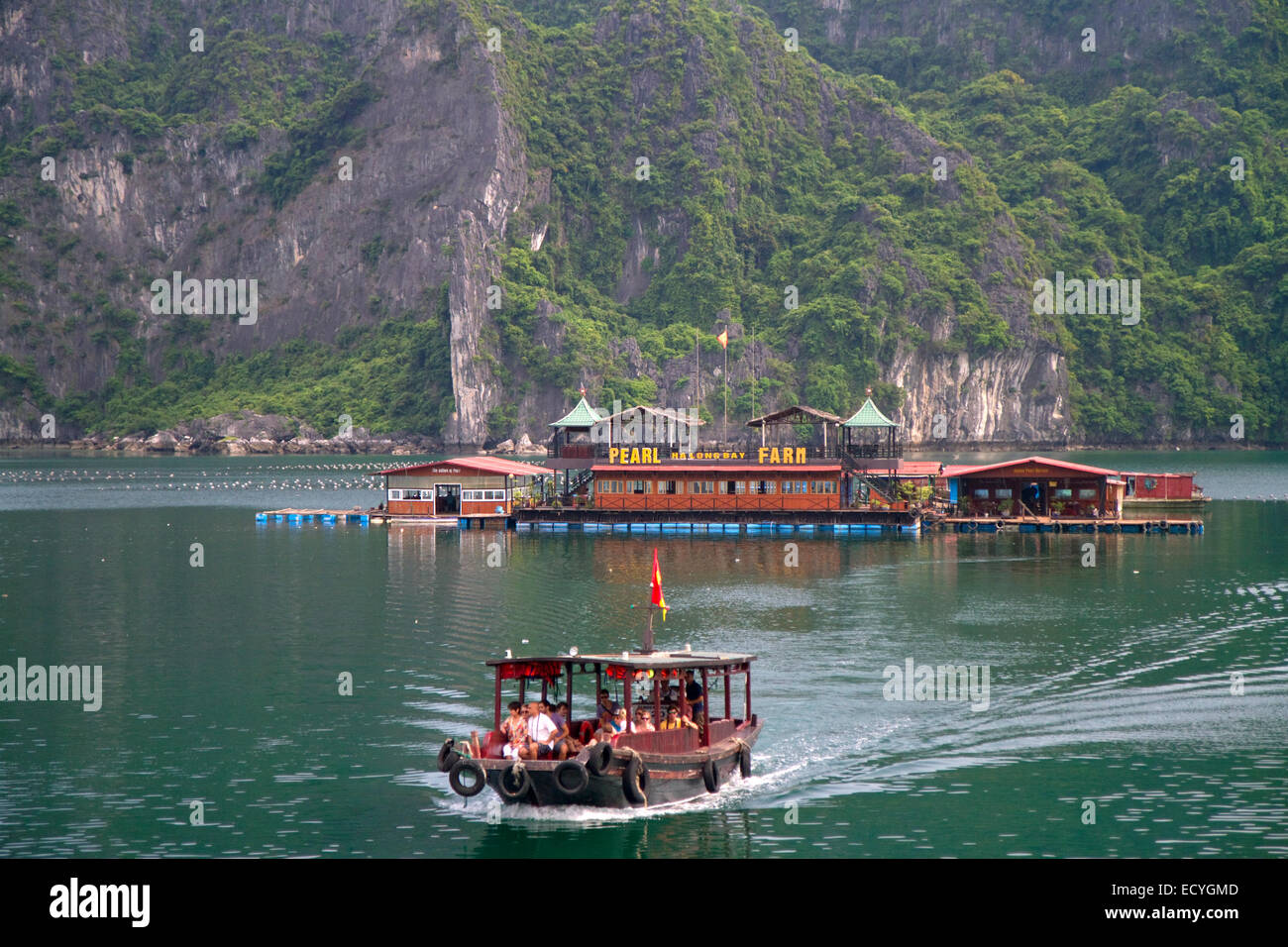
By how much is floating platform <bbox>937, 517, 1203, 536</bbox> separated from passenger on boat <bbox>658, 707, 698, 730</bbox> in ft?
198

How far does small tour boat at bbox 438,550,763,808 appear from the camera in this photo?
2798cm

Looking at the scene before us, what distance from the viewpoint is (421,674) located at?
42188mm

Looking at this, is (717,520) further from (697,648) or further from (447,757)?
(447,757)

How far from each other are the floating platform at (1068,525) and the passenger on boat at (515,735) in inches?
2452

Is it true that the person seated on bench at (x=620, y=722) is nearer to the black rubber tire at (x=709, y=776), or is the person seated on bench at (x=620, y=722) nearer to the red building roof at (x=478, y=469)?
the black rubber tire at (x=709, y=776)

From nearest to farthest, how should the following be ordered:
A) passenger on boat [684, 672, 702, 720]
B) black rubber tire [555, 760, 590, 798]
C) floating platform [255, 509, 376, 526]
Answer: black rubber tire [555, 760, 590, 798], passenger on boat [684, 672, 702, 720], floating platform [255, 509, 376, 526]

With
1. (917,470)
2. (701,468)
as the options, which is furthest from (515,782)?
(917,470)

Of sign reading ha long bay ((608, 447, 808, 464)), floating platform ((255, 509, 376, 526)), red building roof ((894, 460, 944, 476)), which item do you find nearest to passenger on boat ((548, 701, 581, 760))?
sign reading ha long bay ((608, 447, 808, 464))

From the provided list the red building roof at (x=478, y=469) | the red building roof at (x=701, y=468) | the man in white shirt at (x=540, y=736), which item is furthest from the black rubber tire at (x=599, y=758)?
the red building roof at (x=478, y=469)

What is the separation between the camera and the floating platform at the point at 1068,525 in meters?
86.6

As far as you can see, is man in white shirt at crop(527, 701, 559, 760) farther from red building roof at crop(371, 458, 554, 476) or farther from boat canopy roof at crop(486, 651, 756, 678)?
red building roof at crop(371, 458, 554, 476)

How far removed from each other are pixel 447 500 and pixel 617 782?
223 ft
